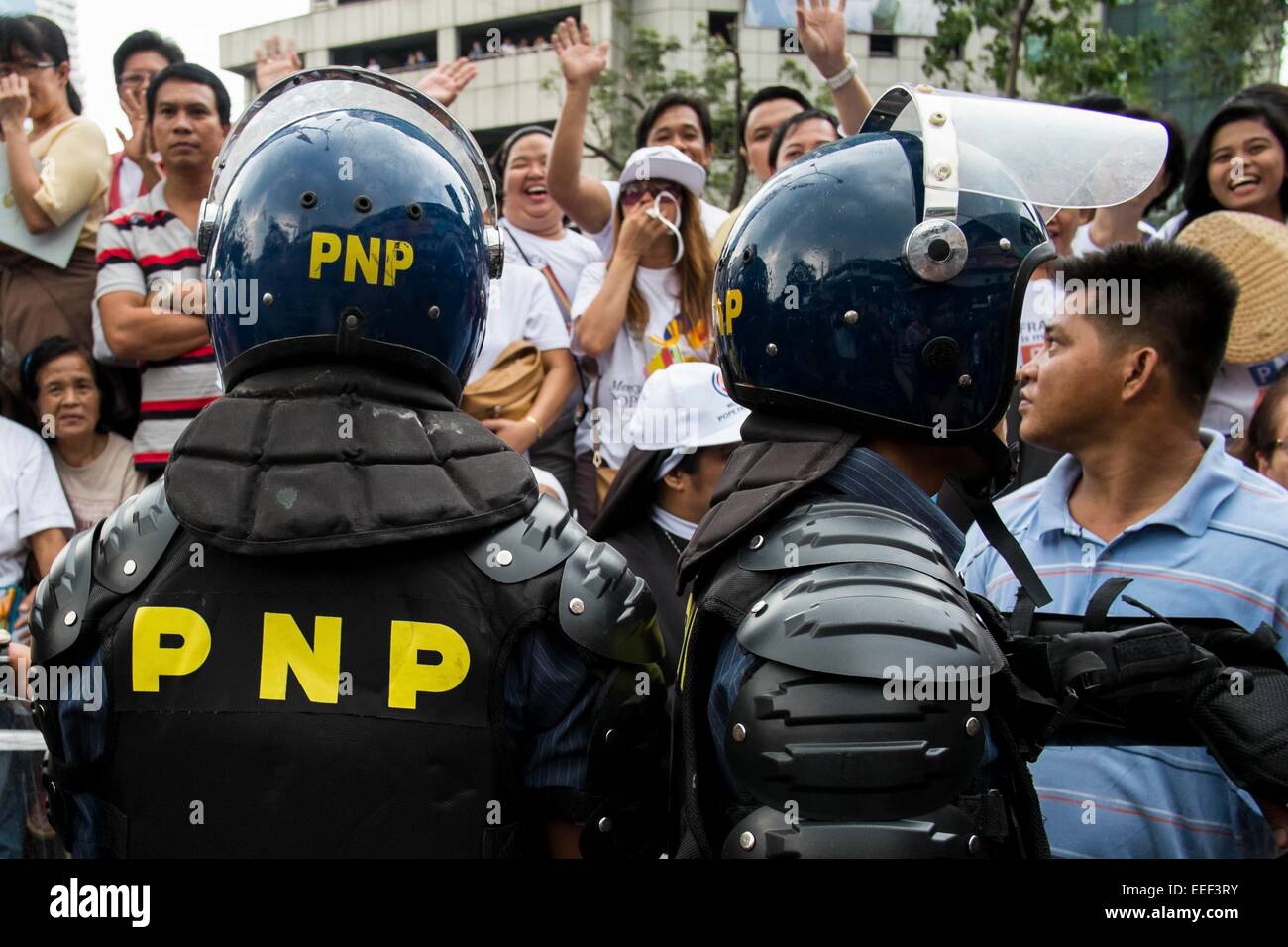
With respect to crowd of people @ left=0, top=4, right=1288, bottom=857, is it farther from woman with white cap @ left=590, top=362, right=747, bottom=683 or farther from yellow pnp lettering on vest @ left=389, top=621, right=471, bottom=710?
yellow pnp lettering on vest @ left=389, top=621, right=471, bottom=710

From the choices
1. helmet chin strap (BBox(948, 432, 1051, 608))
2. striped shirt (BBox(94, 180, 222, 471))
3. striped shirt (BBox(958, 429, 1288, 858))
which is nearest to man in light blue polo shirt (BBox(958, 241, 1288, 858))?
striped shirt (BBox(958, 429, 1288, 858))

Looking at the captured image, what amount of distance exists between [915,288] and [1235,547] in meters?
1.13

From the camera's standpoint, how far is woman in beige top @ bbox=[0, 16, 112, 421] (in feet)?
15.9

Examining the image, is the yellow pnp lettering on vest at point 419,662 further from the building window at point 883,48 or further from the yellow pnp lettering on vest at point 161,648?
the building window at point 883,48

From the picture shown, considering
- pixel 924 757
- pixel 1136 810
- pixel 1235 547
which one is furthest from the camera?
pixel 1235 547

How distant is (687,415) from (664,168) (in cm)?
148

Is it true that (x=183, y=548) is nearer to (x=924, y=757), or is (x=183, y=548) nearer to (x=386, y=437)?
(x=386, y=437)

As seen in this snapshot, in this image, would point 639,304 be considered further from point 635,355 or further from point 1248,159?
point 1248,159

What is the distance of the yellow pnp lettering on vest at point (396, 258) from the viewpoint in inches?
80.3

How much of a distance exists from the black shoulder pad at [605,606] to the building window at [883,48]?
27.0 m

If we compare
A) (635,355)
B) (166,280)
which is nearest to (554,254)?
(635,355)

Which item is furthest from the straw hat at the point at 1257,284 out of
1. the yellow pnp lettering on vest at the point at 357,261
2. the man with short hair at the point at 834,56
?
the yellow pnp lettering on vest at the point at 357,261
